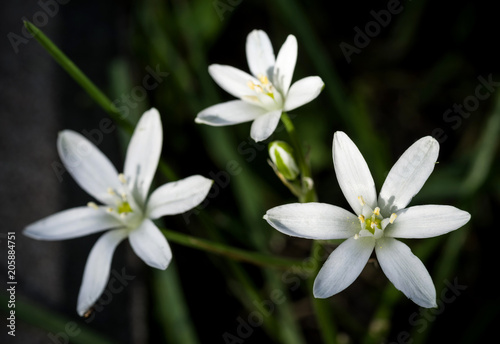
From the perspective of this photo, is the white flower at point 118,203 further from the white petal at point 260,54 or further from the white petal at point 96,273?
the white petal at point 260,54

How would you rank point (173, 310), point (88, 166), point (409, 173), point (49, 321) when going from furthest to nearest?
point (173, 310) < point (49, 321) < point (88, 166) < point (409, 173)

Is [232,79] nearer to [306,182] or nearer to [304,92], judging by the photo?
[304,92]

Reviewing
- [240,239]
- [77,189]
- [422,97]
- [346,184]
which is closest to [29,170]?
[77,189]

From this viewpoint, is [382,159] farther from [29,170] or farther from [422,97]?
[29,170]

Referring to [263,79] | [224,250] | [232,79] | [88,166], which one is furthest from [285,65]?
[88,166]

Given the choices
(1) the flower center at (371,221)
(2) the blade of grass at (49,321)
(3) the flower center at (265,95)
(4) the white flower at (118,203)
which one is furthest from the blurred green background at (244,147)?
(3) the flower center at (265,95)

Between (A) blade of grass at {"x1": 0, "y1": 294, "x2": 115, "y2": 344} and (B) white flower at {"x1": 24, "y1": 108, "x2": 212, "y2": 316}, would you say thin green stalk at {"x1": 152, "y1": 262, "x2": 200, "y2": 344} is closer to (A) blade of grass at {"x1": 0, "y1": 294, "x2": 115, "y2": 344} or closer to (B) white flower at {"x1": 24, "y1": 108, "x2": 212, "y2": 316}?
(A) blade of grass at {"x1": 0, "y1": 294, "x2": 115, "y2": 344}

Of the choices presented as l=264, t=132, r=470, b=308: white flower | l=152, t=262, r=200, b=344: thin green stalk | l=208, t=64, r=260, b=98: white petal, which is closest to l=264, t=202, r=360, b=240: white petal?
l=264, t=132, r=470, b=308: white flower
